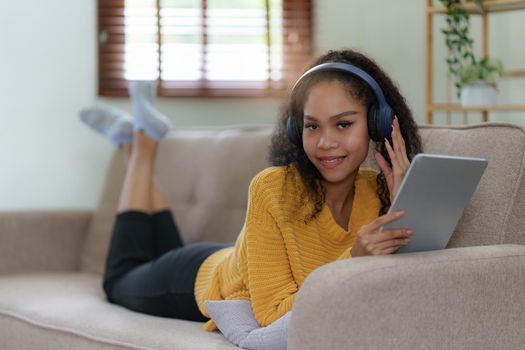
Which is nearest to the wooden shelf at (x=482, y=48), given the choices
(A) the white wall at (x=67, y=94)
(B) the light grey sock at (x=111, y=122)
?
(A) the white wall at (x=67, y=94)

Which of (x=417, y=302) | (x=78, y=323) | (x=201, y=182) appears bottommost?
(x=78, y=323)

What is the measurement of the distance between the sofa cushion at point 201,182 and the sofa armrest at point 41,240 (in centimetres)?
4

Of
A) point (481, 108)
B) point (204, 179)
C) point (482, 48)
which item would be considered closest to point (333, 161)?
point (204, 179)

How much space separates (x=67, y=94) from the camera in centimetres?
335

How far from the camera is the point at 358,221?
6.28 feet

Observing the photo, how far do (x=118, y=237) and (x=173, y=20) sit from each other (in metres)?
1.03

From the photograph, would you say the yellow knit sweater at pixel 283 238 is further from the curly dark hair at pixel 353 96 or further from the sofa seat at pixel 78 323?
the sofa seat at pixel 78 323

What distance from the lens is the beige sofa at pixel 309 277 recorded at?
152cm

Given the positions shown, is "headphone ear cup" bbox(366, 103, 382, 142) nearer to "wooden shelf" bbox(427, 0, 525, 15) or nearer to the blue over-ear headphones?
the blue over-ear headphones

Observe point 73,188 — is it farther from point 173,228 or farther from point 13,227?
point 173,228

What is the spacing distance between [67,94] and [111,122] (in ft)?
1.45

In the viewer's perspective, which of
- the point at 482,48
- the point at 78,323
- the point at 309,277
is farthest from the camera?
the point at 482,48

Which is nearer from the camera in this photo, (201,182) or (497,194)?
(497,194)

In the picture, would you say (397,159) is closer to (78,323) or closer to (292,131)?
(292,131)
